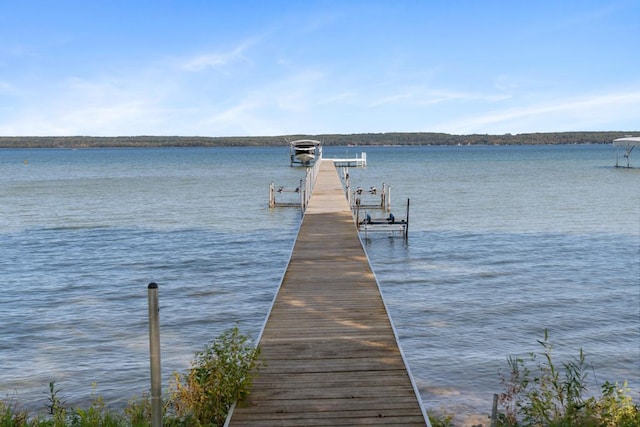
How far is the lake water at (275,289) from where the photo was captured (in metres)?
11.4

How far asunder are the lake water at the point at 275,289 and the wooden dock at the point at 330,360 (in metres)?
1.61

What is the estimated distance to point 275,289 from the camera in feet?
55.7

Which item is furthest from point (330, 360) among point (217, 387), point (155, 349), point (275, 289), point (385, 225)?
point (385, 225)

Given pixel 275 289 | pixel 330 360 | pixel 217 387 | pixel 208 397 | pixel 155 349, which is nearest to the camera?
pixel 155 349

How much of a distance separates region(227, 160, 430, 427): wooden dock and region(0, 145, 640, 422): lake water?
1.61 metres

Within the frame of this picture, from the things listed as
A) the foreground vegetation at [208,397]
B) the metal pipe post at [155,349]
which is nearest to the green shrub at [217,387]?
the foreground vegetation at [208,397]

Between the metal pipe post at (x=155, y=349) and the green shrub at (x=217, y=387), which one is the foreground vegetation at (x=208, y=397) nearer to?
the green shrub at (x=217, y=387)

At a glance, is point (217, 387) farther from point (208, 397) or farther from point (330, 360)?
point (330, 360)

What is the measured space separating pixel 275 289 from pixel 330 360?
8.85 meters

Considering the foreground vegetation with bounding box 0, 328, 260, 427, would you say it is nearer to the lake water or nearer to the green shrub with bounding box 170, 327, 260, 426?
the green shrub with bounding box 170, 327, 260, 426

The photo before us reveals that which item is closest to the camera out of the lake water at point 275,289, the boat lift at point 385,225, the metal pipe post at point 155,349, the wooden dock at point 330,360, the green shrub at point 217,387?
the metal pipe post at point 155,349

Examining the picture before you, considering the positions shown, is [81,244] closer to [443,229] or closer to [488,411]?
[443,229]

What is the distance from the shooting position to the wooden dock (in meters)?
6.75

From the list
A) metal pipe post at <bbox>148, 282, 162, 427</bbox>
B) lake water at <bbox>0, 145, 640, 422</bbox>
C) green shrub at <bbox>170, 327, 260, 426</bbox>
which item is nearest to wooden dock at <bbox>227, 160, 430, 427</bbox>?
green shrub at <bbox>170, 327, 260, 426</bbox>
